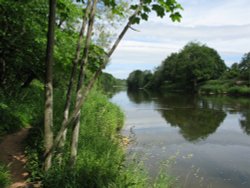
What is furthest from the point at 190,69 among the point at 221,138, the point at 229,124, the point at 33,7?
the point at 33,7

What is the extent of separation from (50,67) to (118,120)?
34.1 feet

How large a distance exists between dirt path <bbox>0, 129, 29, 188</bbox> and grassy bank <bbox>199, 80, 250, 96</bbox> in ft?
143

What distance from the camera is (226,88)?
169 feet

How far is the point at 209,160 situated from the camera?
964 centimetres

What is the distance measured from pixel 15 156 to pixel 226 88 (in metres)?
50.0

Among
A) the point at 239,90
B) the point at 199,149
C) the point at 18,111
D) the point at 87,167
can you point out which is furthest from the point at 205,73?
the point at 87,167

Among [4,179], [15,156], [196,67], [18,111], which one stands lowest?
[15,156]

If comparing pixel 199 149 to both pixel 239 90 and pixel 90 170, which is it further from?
pixel 239 90

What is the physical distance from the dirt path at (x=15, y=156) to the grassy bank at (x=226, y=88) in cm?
4345

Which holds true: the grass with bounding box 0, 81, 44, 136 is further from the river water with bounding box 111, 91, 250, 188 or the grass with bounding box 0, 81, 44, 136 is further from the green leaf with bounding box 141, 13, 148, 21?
the green leaf with bounding box 141, 13, 148, 21

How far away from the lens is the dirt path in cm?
511

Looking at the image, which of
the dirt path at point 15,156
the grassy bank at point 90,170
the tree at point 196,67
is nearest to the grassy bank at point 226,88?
the tree at point 196,67

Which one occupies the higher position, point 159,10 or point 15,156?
point 159,10

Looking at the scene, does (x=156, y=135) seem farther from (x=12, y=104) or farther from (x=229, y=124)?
(x=12, y=104)
